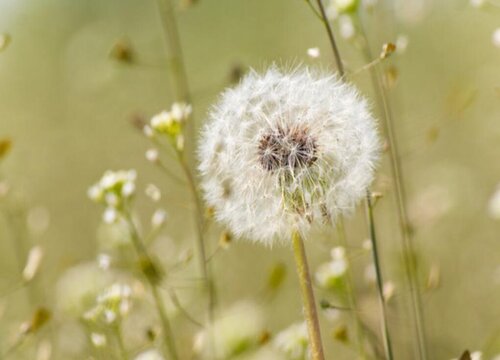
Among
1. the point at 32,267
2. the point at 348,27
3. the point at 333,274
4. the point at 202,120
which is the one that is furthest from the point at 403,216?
the point at 202,120

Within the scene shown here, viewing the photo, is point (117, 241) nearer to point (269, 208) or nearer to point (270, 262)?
point (269, 208)

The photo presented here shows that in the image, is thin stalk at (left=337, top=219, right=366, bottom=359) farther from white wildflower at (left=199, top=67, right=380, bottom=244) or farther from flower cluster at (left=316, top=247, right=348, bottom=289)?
white wildflower at (left=199, top=67, right=380, bottom=244)

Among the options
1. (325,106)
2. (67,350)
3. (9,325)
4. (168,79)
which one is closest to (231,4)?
(168,79)

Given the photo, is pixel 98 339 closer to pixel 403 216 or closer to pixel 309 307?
pixel 309 307

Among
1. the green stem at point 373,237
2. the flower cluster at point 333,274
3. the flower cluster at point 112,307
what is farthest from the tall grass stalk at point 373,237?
the flower cluster at point 112,307

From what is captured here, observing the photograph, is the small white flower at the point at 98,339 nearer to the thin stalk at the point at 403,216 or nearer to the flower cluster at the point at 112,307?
the flower cluster at the point at 112,307

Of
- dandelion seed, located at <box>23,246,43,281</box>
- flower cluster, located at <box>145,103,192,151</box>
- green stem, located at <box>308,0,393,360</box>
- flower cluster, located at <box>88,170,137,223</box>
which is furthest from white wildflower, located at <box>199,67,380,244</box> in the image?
dandelion seed, located at <box>23,246,43,281</box>

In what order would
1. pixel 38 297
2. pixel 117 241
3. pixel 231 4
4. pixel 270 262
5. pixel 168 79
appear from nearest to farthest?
pixel 117 241, pixel 38 297, pixel 270 262, pixel 168 79, pixel 231 4

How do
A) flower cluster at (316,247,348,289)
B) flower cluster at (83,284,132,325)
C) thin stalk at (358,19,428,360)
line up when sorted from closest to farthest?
thin stalk at (358,19,428,360), flower cluster at (83,284,132,325), flower cluster at (316,247,348,289)
